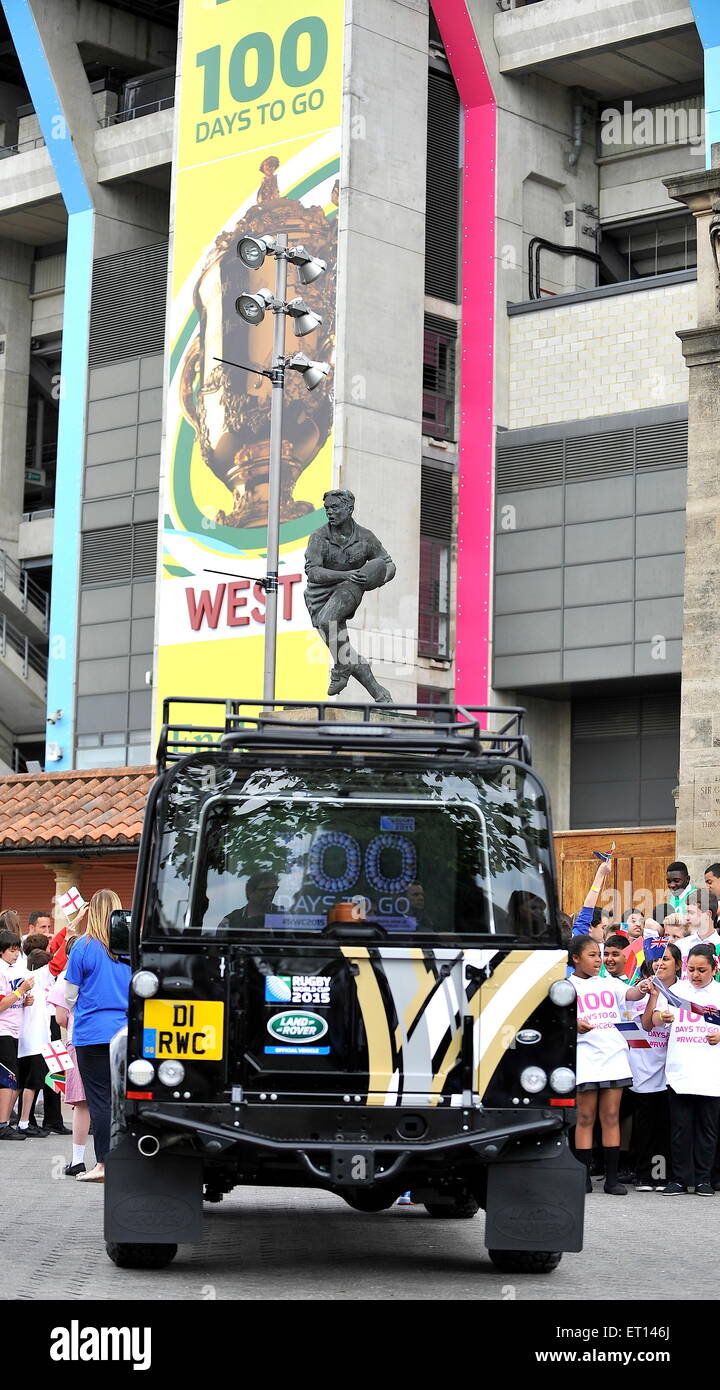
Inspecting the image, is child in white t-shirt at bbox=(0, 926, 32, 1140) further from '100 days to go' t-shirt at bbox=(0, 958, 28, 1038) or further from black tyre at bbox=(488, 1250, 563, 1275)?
black tyre at bbox=(488, 1250, 563, 1275)

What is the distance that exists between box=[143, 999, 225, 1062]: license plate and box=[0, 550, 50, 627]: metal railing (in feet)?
125

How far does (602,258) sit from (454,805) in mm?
33026

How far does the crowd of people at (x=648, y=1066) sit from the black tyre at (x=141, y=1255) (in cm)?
501

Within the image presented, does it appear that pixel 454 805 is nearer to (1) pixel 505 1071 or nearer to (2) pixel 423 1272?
(1) pixel 505 1071

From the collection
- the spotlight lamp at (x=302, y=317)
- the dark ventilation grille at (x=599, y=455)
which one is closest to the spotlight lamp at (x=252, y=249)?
the spotlight lamp at (x=302, y=317)

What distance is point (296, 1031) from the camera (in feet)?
31.6

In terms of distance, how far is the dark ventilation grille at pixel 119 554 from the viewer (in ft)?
140

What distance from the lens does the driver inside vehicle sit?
9750 millimetres

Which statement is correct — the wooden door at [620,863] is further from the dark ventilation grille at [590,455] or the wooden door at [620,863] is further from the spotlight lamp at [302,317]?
the spotlight lamp at [302,317]

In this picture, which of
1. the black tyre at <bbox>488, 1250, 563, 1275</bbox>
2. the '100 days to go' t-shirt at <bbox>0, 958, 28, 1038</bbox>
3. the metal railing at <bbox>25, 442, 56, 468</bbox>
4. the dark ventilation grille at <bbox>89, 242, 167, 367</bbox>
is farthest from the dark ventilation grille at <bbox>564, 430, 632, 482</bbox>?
the black tyre at <bbox>488, 1250, 563, 1275</bbox>
